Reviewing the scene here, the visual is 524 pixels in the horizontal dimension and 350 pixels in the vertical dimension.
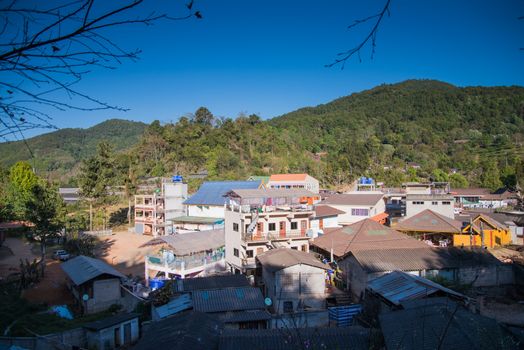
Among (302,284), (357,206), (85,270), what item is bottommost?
(302,284)

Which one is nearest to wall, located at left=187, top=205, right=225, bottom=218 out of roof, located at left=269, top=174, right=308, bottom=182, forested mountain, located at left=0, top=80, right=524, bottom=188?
forested mountain, located at left=0, top=80, right=524, bottom=188

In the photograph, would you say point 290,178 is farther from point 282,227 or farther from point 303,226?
point 282,227

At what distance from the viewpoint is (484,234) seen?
78.0 feet

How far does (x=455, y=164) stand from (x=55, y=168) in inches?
3181

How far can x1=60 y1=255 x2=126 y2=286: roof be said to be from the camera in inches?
661

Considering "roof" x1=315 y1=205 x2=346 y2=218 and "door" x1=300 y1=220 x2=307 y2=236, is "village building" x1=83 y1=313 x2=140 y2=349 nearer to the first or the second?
"door" x1=300 y1=220 x2=307 y2=236

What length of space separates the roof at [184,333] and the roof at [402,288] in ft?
20.1

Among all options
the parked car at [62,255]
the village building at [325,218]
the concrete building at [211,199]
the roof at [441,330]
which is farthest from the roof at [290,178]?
the roof at [441,330]

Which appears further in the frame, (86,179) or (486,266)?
(86,179)

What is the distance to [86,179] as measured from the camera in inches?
1460

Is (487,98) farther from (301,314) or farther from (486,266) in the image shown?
(301,314)

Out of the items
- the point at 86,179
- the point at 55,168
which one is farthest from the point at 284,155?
the point at 55,168

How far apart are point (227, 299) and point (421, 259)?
31.6 feet

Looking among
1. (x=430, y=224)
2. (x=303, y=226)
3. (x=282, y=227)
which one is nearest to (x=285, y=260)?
(x=282, y=227)
